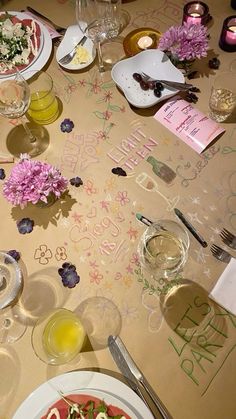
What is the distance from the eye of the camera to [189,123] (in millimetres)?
1121

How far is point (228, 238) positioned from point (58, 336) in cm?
48

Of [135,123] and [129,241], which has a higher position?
[135,123]

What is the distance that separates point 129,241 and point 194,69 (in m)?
0.62

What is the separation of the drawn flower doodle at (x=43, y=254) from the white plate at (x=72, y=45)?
617 millimetres

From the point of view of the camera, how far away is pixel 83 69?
1277 millimetres

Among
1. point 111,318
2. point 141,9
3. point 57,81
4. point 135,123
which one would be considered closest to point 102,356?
point 111,318

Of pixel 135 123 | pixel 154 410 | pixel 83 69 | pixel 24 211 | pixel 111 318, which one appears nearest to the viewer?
pixel 154 410

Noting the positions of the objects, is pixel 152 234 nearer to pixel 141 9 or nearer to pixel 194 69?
pixel 194 69

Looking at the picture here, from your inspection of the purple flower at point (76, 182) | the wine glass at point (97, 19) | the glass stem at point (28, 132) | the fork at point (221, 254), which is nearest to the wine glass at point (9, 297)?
the purple flower at point (76, 182)

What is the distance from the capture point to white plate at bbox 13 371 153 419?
794 millimetres

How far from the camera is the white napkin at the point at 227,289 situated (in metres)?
0.90

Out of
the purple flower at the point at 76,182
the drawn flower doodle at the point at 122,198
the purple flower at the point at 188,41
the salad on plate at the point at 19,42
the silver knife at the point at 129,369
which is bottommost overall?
the silver knife at the point at 129,369

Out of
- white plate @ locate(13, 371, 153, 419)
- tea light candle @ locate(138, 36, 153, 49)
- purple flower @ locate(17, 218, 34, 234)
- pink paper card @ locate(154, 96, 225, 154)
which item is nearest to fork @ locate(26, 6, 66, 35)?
tea light candle @ locate(138, 36, 153, 49)

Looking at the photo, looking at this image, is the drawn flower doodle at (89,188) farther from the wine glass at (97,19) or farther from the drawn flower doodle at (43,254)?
the wine glass at (97,19)
